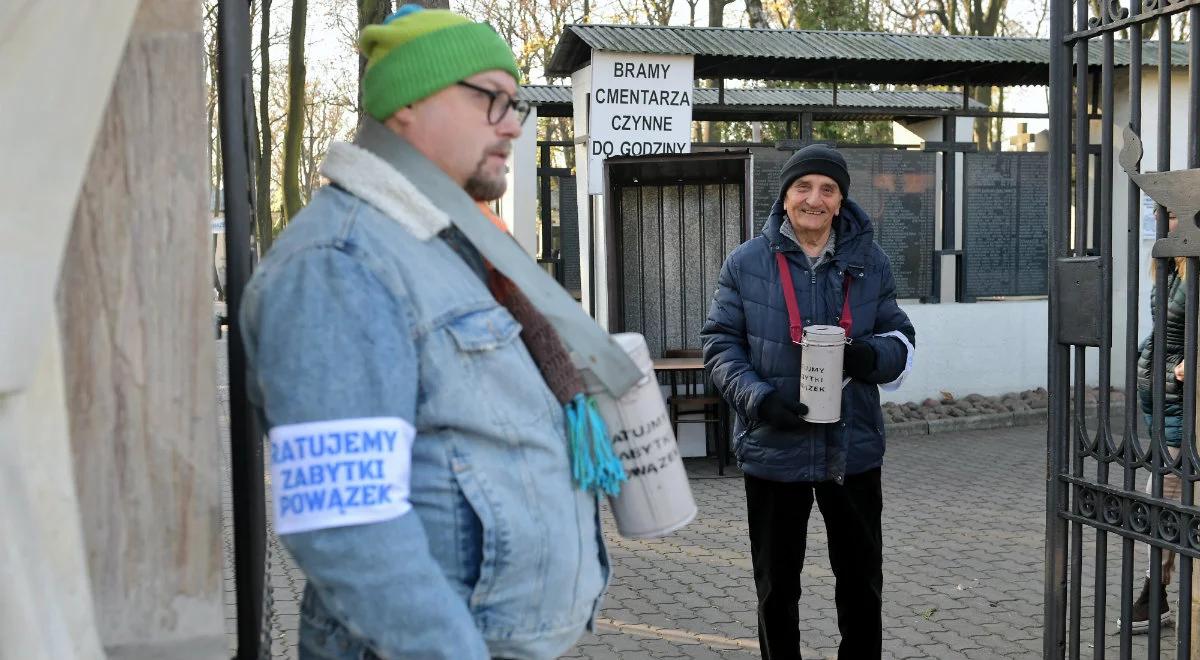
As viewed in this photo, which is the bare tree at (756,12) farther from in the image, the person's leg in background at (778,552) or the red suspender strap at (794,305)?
the person's leg in background at (778,552)

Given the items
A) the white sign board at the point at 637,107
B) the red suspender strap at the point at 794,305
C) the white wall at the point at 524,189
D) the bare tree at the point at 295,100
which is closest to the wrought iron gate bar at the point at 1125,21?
the red suspender strap at the point at 794,305

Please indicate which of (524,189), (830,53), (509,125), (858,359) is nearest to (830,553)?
(858,359)

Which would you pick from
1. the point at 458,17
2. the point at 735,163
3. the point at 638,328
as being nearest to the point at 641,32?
the point at 735,163

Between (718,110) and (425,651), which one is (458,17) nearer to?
(425,651)

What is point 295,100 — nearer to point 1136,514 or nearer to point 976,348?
point 976,348

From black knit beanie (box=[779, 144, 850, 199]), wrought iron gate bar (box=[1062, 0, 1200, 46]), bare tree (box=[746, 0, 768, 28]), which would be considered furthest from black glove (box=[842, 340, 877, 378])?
bare tree (box=[746, 0, 768, 28])

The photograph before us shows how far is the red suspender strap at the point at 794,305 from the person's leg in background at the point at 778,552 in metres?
0.50

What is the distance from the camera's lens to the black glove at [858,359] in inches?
161

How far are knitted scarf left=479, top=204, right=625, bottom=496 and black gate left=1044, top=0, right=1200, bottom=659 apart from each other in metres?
2.00

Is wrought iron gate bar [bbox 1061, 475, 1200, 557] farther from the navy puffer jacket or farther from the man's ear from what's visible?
the man's ear

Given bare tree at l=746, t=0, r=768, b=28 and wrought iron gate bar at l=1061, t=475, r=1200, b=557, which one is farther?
bare tree at l=746, t=0, r=768, b=28

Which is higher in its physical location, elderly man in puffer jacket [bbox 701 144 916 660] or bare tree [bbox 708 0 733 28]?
bare tree [bbox 708 0 733 28]

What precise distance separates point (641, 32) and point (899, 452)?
409 centimetres

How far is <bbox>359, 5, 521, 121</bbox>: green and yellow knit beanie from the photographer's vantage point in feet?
6.44
